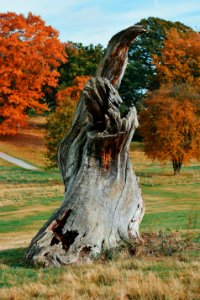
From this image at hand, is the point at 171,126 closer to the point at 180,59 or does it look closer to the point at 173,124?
the point at 173,124

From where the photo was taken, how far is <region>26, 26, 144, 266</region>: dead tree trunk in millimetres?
9352

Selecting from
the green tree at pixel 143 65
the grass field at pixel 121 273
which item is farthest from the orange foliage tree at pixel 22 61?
the grass field at pixel 121 273

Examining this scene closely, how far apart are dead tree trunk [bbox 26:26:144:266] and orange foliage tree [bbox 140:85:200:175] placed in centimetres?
3062

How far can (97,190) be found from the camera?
988 centimetres

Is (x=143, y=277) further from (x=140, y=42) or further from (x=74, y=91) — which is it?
(x=140, y=42)

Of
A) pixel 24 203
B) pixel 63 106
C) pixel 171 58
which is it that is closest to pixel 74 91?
pixel 171 58

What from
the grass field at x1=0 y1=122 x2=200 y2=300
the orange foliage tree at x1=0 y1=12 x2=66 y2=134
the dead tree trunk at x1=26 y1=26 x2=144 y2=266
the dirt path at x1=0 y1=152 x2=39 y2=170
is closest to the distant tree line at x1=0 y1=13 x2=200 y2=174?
the orange foliage tree at x1=0 y1=12 x2=66 y2=134

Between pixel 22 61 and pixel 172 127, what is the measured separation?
66.1 ft

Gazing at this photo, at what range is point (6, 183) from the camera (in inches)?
1499

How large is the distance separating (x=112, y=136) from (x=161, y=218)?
33.1 feet

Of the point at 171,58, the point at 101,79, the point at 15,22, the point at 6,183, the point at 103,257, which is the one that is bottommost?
the point at 6,183

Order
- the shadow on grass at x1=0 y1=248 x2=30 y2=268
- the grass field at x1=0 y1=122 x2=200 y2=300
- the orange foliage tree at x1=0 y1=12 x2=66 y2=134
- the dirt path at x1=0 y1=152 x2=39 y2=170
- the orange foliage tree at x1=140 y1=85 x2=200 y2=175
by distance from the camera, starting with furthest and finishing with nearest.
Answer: the orange foliage tree at x1=0 y1=12 x2=66 y2=134 → the dirt path at x1=0 y1=152 x2=39 y2=170 → the orange foliage tree at x1=140 y1=85 x2=200 y2=175 → the shadow on grass at x1=0 y1=248 x2=30 y2=268 → the grass field at x1=0 y1=122 x2=200 y2=300

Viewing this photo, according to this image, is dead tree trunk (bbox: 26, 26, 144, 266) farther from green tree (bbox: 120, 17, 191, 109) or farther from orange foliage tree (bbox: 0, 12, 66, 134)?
green tree (bbox: 120, 17, 191, 109)

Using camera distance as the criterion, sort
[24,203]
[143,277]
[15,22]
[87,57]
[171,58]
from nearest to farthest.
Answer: [143,277] → [24,203] → [171,58] → [15,22] → [87,57]
